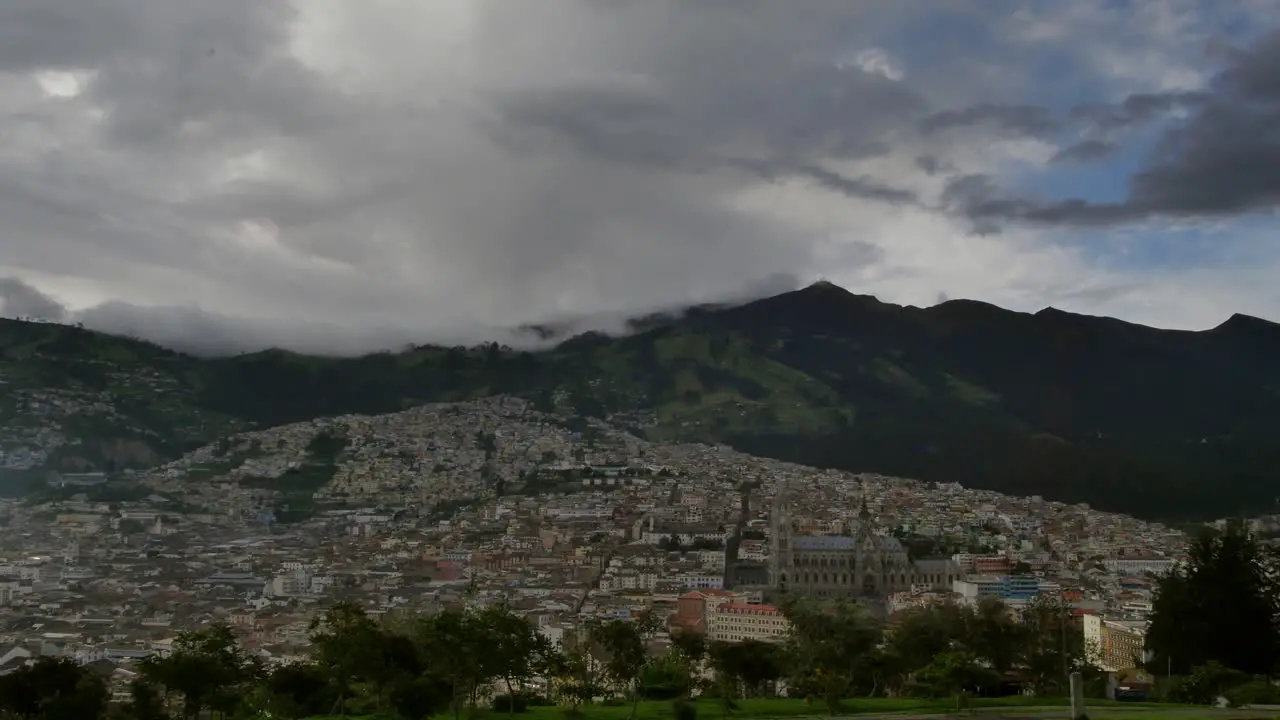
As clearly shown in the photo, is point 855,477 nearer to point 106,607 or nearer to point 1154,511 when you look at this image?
point 1154,511

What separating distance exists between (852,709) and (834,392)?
13151 cm

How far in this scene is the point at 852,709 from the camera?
83.9 ft

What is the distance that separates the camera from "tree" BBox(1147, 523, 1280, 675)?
29.5 metres

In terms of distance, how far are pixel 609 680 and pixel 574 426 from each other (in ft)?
379

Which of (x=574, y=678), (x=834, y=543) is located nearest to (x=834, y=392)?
(x=834, y=543)

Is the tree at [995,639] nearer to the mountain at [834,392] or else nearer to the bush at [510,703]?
the bush at [510,703]

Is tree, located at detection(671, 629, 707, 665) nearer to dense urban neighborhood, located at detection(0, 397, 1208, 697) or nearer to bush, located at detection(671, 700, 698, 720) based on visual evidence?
dense urban neighborhood, located at detection(0, 397, 1208, 697)

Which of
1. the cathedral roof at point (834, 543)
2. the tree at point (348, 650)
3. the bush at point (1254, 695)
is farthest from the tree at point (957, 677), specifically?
the cathedral roof at point (834, 543)

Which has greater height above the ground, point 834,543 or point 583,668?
point 834,543

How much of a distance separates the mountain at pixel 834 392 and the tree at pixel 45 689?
90.9 m

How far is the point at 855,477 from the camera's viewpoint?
116 m

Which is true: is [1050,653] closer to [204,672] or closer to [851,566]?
[204,672]

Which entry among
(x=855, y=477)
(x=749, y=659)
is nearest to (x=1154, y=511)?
(x=855, y=477)

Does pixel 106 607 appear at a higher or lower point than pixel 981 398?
lower
